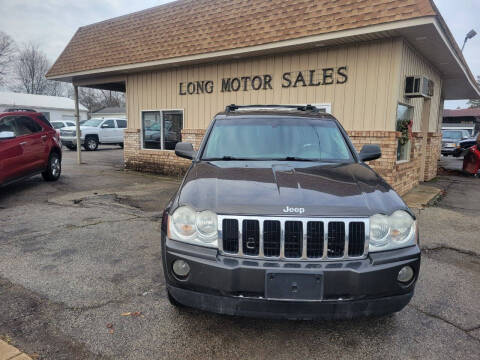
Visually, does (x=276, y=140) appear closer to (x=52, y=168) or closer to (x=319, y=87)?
(x=319, y=87)

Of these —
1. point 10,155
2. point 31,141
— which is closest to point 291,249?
point 10,155

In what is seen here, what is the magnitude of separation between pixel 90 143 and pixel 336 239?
21164mm

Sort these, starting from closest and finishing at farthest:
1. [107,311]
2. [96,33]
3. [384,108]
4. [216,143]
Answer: [107,311], [216,143], [384,108], [96,33]

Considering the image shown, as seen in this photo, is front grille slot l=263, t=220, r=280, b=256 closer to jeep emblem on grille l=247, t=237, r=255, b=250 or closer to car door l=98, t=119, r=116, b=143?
jeep emblem on grille l=247, t=237, r=255, b=250

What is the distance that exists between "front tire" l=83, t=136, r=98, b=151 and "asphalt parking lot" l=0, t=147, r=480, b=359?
Result: 16.3 metres

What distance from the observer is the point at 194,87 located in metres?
10.0

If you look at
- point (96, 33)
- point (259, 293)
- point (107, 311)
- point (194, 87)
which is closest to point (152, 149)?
point (194, 87)

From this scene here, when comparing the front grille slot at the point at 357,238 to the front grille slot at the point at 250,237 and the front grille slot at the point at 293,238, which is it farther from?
the front grille slot at the point at 250,237

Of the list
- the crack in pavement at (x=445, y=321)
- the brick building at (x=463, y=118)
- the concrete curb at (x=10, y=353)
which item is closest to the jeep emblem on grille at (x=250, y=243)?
the concrete curb at (x=10, y=353)

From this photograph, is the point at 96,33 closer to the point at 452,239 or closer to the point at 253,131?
the point at 253,131

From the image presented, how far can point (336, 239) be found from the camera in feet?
7.41

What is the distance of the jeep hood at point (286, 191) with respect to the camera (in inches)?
90.9

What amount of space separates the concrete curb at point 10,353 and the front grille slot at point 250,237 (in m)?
1.63

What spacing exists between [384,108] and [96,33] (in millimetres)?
10448
